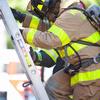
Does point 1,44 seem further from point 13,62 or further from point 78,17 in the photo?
point 78,17

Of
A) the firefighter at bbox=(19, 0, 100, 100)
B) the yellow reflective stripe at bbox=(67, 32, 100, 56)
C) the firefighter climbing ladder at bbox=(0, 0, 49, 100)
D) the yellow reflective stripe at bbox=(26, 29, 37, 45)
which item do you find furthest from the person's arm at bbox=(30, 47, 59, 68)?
the firefighter climbing ladder at bbox=(0, 0, 49, 100)

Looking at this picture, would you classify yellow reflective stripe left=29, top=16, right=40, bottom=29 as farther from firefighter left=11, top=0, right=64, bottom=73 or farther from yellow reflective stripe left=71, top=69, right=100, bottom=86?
yellow reflective stripe left=71, top=69, right=100, bottom=86

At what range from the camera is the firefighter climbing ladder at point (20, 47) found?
3.18m

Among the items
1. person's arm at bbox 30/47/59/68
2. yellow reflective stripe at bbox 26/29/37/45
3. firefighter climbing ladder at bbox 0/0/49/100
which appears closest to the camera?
firefighter climbing ladder at bbox 0/0/49/100

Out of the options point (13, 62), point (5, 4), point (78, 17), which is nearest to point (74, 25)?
point (78, 17)

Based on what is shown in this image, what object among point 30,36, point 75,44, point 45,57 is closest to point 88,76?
point 75,44

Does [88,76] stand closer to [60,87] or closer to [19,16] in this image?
[60,87]

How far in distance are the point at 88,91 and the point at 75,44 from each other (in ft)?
1.20

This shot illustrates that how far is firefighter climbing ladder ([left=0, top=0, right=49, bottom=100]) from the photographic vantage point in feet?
10.4

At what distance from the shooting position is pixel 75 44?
3492 millimetres

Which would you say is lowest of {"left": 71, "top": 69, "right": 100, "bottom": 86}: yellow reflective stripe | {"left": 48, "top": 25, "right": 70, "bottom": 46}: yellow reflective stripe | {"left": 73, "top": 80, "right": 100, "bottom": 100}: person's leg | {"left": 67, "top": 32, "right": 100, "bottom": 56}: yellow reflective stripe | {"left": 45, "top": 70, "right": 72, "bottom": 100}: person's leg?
{"left": 45, "top": 70, "right": 72, "bottom": 100}: person's leg

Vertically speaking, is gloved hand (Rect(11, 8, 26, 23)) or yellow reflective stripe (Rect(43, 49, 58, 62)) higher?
gloved hand (Rect(11, 8, 26, 23))

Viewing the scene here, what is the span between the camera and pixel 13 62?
5371 millimetres

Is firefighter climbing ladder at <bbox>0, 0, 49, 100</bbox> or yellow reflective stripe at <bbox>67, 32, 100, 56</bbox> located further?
yellow reflective stripe at <bbox>67, 32, 100, 56</bbox>
